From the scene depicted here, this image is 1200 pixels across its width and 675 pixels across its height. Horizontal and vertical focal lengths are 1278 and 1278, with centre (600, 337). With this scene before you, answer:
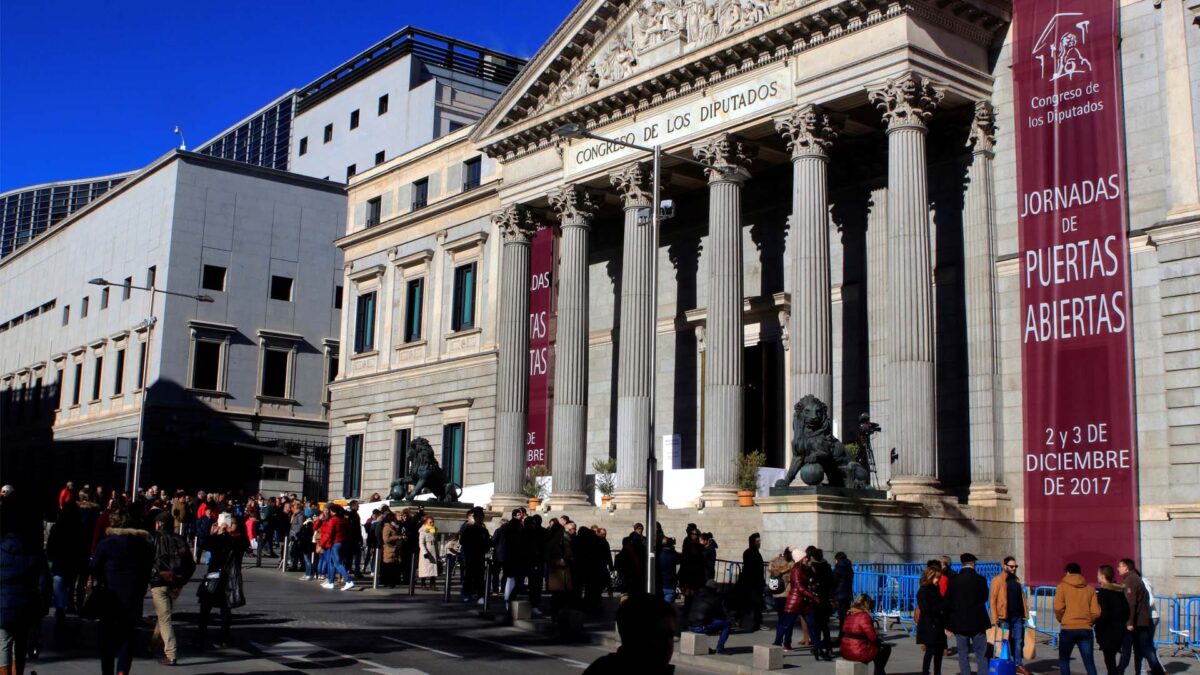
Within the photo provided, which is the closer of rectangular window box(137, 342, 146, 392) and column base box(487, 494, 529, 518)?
column base box(487, 494, 529, 518)

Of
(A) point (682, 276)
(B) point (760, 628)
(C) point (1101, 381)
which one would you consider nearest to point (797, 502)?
(B) point (760, 628)

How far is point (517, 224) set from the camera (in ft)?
132

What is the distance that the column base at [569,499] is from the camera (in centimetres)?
3572

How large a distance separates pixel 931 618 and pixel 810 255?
14740 mm

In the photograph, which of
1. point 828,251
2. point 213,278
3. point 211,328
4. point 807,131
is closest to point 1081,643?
point 828,251

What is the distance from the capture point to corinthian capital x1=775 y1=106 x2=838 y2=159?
102 feet

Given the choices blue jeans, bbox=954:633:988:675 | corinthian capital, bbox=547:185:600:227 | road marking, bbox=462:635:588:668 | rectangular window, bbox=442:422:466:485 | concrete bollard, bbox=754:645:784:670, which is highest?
corinthian capital, bbox=547:185:600:227

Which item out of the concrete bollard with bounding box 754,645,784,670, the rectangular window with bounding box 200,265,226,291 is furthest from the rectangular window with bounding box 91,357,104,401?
the concrete bollard with bounding box 754,645,784,670

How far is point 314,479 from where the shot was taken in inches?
2343

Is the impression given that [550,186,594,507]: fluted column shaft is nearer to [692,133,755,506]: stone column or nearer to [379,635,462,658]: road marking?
[692,133,755,506]: stone column

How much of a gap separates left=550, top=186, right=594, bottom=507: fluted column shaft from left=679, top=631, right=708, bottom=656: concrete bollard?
17.3m

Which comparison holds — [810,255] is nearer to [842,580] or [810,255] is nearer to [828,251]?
[828,251]

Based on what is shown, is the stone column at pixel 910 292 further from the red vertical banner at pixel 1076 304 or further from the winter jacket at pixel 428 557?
the winter jacket at pixel 428 557

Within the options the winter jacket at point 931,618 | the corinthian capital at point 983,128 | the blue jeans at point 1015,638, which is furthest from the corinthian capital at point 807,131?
the winter jacket at point 931,618
